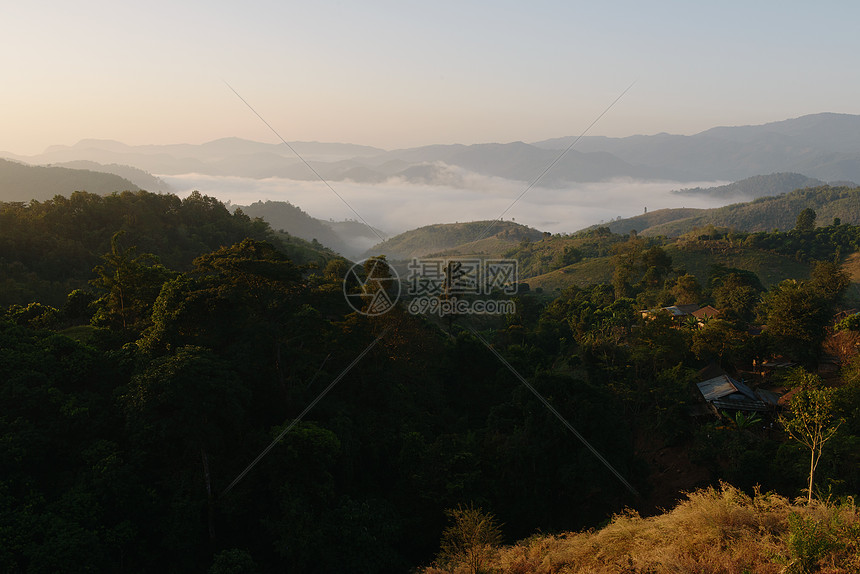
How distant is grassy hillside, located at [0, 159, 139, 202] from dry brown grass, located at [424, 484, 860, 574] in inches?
5429

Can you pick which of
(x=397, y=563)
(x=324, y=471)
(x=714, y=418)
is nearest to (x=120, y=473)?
(x=324, y=471)

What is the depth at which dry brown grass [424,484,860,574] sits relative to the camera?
8984 mm

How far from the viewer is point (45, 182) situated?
13762 centimetres

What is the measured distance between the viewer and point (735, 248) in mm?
80000

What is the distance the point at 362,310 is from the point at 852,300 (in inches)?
2456

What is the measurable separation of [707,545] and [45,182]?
173436 millimetres

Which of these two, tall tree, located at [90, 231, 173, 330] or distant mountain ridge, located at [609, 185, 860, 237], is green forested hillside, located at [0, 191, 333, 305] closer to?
tall tree, located at [90, 231, 173, 330]

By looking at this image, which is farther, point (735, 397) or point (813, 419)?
point (735, 397)

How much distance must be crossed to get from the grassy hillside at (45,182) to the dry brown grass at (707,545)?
138m

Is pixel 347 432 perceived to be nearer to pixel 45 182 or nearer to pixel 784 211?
pixel 45 182

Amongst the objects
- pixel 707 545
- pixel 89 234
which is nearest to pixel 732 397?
pixel 707 545

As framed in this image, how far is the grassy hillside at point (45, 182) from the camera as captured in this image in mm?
126912

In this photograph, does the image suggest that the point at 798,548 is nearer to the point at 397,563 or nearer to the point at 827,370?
the point at 397,563

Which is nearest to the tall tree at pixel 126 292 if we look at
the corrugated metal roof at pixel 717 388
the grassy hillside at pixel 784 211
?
the corrugated metal roof at pixel 717 388
